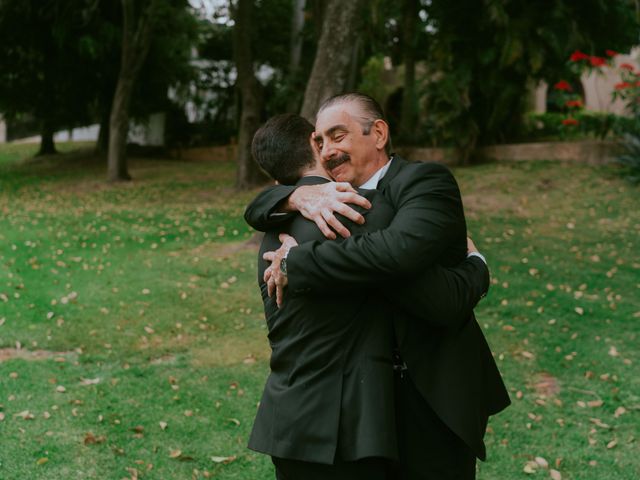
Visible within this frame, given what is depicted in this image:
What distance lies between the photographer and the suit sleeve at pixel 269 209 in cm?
266

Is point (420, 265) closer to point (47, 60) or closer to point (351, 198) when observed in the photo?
point (351, 198)

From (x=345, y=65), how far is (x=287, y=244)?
859cm

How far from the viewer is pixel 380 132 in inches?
108

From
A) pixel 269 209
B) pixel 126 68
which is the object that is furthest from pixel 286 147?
pixel 126 68

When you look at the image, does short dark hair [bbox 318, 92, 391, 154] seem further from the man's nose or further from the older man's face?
the man's nose

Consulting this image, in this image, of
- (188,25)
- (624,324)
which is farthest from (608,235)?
(188,25)

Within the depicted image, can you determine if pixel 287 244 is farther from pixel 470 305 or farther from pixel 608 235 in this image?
pixel 608 235

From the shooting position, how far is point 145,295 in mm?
9062

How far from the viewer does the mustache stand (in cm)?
271

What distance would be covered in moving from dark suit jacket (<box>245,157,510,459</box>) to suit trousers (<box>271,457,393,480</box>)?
0.90 feet

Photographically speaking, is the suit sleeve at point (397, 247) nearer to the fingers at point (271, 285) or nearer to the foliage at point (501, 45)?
the fingers at point (271, 285)

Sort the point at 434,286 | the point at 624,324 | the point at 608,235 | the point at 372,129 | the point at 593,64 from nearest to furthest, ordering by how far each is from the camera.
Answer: the point at 434,286
the point at 372,129
the point at 624,324
the point at 608,235
the point at 593,64

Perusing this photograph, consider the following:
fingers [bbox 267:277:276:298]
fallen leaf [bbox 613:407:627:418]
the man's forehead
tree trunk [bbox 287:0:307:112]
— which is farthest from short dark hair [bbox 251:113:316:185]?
tree trunk [bbox 287:0:307:112]

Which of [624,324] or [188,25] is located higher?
[188,25]
